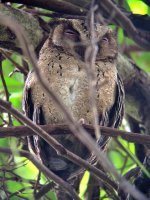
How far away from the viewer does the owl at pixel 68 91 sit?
243cm

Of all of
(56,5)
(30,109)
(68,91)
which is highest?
(56,5)

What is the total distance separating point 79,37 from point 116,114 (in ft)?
1.50

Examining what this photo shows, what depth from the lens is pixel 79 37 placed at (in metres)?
2.53

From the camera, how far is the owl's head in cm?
253

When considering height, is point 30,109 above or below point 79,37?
below

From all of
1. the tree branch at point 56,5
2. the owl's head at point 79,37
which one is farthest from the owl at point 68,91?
the tree branch at point 56,5

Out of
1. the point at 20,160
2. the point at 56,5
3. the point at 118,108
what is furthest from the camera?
the point at 118,108

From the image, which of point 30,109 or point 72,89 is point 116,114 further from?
point 30,109

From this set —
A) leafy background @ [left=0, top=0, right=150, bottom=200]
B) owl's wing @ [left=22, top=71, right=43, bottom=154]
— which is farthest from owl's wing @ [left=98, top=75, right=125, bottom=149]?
owl's wing @ [left=22, top=71, right=43, bottom=154]

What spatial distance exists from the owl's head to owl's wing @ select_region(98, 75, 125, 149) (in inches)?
7.8

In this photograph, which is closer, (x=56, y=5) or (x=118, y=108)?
(x=56, y=5)

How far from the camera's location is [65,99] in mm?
2404

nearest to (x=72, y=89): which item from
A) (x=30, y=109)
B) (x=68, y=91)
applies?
(x=68, y=91)

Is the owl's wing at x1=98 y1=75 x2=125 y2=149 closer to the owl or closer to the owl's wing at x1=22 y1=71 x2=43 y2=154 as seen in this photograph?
the owl
